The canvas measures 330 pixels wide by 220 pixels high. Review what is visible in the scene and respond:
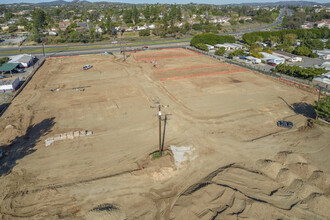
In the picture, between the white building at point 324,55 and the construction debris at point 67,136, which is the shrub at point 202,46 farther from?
the construction debris at point 67,136

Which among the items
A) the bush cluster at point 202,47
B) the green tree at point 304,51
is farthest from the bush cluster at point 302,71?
the bush cluster at point 202,47

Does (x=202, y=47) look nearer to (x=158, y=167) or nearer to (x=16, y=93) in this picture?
(x=16, y=93)

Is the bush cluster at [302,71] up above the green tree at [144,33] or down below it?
below

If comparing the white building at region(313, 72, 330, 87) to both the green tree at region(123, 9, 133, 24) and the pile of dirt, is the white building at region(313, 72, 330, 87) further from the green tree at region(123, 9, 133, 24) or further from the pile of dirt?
the green tree at region(123, 9, 133, 24)

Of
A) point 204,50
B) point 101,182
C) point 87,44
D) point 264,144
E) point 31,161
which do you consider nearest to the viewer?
point 101,182

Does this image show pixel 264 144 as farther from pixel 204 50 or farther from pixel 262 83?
pixel 204 50

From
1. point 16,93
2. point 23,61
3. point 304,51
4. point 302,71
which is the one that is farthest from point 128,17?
point 302,71

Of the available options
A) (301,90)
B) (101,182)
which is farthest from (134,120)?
(301,90)

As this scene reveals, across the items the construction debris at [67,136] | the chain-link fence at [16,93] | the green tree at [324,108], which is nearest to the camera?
the construction debris at [67,136]

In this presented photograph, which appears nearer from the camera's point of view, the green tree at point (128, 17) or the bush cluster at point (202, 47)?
Result: the bush cluster at point (202, 47)
